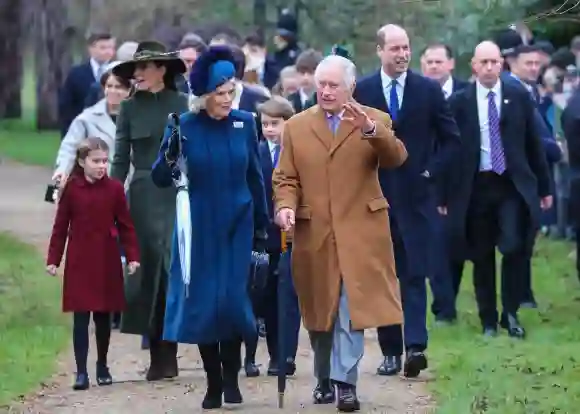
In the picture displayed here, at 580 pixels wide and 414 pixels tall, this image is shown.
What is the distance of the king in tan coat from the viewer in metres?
9.86

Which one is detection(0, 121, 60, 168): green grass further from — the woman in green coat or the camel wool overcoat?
the camel wool overcoat

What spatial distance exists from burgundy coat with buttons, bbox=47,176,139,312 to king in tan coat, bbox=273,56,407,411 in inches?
57.7

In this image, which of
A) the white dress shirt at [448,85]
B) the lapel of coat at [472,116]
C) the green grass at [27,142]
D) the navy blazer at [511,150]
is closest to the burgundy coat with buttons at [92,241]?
the navy blazer at [511,150]

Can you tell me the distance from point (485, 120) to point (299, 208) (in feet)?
11.1

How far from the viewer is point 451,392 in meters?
10.5

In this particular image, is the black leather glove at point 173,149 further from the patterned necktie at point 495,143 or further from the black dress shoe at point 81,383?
the patterned necktie at point 495,143

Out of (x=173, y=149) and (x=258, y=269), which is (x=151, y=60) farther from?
(x=258, y=269)

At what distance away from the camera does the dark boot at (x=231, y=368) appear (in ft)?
33.3

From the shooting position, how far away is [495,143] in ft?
42.5

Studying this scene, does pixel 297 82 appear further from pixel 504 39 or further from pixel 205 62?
pixel 205 62

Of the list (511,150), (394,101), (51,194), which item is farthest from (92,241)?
(511,150)

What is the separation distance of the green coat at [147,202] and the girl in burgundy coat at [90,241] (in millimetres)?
226

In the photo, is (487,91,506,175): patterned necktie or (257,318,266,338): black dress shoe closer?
(257,318,266,338): black dress shoe

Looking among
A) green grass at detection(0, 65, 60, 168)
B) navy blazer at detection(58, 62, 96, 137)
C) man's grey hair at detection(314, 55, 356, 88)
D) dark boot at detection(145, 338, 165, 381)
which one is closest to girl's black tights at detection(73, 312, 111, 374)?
dark boot at detection(145, 338, 165, 381)
